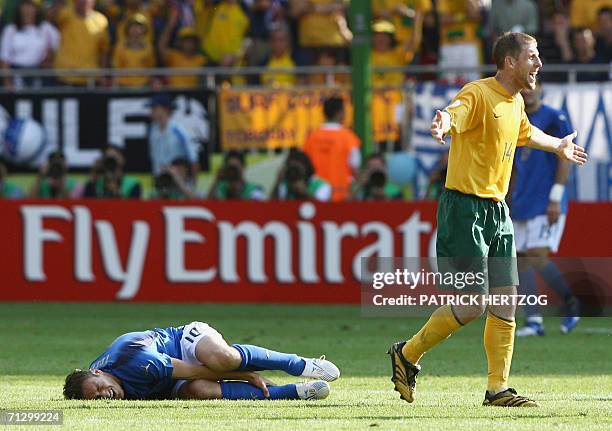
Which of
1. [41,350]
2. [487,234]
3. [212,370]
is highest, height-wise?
[487,234]

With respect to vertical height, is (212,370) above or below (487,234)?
below

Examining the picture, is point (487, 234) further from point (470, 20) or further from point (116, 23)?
point (116, 23)

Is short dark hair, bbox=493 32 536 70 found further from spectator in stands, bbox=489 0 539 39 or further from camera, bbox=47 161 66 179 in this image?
spectator in stands, bbox=489 0 539 39

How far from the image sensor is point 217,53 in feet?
68.7

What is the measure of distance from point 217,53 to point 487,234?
12151mm

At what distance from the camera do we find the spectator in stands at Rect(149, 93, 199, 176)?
61.1ft

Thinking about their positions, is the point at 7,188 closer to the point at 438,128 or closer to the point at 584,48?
the point at 584,48

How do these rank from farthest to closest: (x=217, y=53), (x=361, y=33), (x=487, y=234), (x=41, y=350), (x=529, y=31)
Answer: (x=217, y=53) < (x=529, y=31) < (x=361, y=33) < (x=41, y=350) < (x=487, y=234)

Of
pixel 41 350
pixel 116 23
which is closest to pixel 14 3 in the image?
pixel 116 23

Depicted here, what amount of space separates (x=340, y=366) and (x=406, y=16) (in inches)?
365

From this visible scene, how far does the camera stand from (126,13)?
21453 mm

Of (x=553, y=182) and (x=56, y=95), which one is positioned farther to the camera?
(x=56, y=95)

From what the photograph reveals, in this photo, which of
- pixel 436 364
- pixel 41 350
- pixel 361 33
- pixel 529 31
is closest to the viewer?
pixel 436 364

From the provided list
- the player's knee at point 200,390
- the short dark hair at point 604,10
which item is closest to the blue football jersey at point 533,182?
the player's knee at point 200,390
